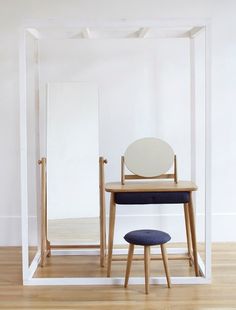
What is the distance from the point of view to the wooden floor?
3553 mm

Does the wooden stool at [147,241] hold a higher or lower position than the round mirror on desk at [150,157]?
lower

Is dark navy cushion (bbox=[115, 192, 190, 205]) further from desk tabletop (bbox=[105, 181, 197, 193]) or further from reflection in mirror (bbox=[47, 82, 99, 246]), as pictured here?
reflection in mirror (bbox=[47, 82, 99, 246])

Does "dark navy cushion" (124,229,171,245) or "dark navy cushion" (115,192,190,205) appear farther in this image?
"dark navy cushion" (115,192,190,205)

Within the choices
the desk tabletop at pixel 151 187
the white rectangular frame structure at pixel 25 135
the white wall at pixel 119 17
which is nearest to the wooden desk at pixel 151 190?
the desk tabletop at pixel 151 187

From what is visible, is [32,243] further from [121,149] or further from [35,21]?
[35,21]

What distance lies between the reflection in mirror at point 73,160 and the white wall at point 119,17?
0.72 m

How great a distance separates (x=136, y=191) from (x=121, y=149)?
1.30 meters

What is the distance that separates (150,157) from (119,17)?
1.64 metres

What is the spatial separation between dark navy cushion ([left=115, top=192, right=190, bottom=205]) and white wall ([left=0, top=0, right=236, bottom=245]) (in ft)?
4.49

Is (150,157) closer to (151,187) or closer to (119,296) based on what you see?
(151,187)

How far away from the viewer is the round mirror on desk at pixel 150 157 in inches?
176

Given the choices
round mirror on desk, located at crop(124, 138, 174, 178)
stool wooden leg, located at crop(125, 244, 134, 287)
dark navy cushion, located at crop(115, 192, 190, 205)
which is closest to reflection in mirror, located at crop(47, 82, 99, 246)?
round mirror on desk, located at crop(124, 138, 174, 178)

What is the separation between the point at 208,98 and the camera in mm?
3861

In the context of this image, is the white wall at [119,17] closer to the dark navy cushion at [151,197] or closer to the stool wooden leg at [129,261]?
the dark navy cushion at [151,197]
